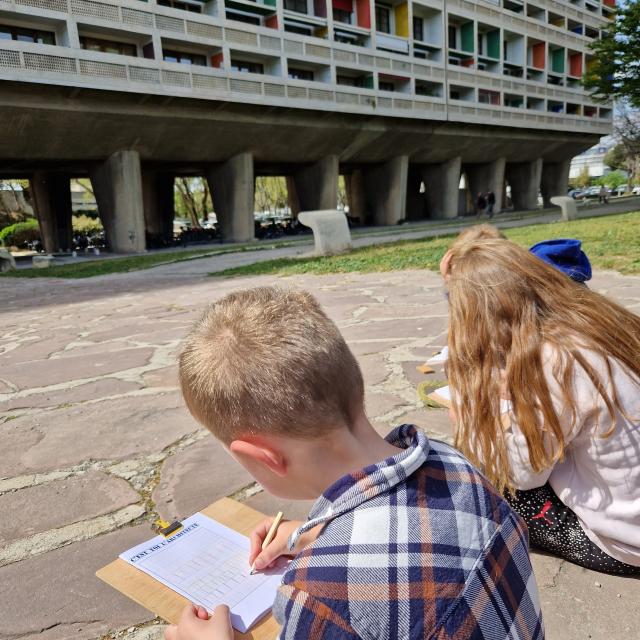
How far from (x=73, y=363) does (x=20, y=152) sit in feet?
54.8

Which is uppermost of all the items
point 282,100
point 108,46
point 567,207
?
point 108,46

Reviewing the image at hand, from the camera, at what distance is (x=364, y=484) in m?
0.95

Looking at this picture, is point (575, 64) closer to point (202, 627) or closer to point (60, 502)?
point (60, 502)

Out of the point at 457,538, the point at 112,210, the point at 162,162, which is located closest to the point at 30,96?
the point at 112,210

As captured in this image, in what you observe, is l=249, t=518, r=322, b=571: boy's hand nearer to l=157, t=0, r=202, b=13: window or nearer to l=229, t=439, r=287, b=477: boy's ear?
l=229, t=439, r=287, b=477: boy's ear

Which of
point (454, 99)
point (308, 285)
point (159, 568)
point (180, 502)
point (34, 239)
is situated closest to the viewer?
point (159, 568)

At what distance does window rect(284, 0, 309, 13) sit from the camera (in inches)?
903

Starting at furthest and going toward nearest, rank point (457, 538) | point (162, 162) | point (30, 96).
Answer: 1. point (162, 162)
2. point (30, 96)
3. point (457, 538)

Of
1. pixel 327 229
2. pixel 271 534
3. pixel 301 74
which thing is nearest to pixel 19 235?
pixel 301 74

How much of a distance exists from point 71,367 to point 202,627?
12.7ft

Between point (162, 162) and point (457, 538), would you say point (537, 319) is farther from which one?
point (162, 162)

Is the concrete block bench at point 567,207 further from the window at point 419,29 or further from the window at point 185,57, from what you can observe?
the window at point 419,29

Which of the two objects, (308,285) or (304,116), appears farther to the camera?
(304,116)

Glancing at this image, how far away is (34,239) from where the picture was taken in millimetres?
30688
